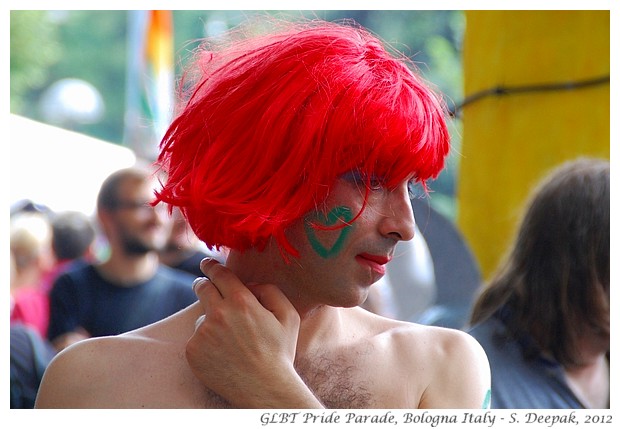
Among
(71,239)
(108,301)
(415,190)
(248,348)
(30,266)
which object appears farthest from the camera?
(71,239)

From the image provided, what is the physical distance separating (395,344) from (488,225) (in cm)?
176

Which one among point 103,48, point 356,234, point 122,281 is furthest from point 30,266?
point 103,48

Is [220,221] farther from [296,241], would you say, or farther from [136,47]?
[136,47]

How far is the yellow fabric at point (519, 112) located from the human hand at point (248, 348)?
68.9 inches

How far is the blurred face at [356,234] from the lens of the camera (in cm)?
149

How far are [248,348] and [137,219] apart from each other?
182cm

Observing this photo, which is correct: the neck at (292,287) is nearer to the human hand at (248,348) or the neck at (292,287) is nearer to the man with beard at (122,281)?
the human hand at (248,348)

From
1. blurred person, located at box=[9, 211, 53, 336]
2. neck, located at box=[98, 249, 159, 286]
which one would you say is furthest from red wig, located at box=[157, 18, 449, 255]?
blurred person, located at box=[9, 211, 53, 336]

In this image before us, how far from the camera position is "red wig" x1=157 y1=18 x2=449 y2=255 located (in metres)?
1.46

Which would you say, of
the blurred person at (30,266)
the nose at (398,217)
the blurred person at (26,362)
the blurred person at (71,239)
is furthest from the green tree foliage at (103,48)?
the nose at (398,217)

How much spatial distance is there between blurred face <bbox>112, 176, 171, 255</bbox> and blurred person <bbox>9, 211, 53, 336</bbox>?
0.45 m

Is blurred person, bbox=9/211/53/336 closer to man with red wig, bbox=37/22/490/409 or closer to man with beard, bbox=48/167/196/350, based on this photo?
man with beard, bbox=48/167/196/350

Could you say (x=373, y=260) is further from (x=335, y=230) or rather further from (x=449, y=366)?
(x=449, y=366)

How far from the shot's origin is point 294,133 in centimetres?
148
